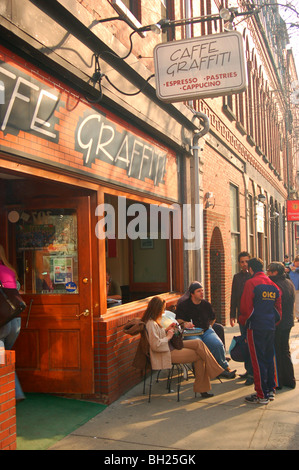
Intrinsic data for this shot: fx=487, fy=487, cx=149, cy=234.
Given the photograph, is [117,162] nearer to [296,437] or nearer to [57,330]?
[57,330]

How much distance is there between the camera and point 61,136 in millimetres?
5043

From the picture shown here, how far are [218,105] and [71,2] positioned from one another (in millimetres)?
7527

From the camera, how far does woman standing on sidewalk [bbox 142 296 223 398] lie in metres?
5.69

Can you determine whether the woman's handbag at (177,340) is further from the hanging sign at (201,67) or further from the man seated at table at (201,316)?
the hanging sign at (201,67)

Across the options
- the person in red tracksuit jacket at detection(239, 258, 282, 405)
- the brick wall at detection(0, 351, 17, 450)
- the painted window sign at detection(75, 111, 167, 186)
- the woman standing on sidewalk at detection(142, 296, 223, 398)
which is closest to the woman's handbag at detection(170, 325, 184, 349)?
the woman standing on sidewalk at detection(142, 296, 223, 398)

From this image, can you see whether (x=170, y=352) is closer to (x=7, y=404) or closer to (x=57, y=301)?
(x=57, y=301)

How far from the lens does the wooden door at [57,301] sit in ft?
18.6

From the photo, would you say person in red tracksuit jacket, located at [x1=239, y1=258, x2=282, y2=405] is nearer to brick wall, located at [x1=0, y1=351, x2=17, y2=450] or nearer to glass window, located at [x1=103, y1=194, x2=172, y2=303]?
brick wall, located at [x1=0, y1=351, x2=17, y2=450]

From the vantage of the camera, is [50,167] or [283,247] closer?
[50,167]

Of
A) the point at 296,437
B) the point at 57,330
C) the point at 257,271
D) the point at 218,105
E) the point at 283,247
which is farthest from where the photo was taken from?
the point at 283,247

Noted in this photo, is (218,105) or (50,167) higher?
(218,105)

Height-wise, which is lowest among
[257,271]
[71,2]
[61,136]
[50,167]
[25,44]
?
[257,271]
